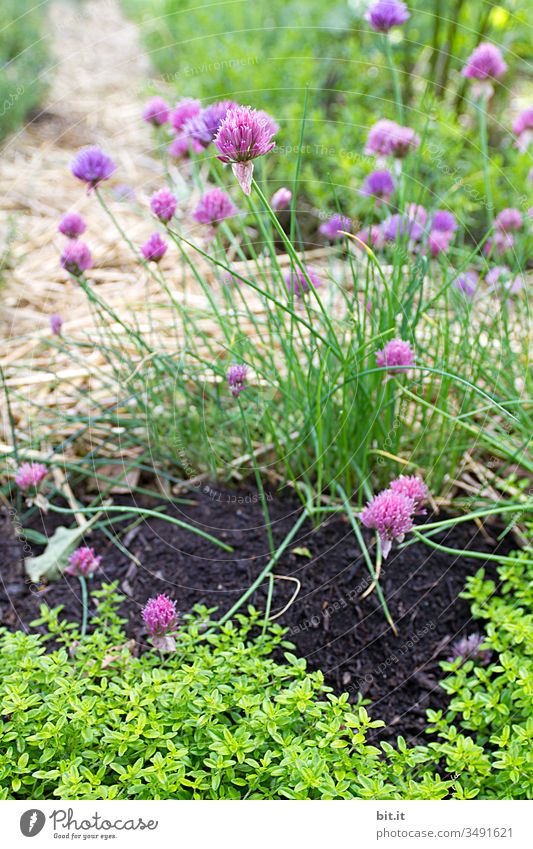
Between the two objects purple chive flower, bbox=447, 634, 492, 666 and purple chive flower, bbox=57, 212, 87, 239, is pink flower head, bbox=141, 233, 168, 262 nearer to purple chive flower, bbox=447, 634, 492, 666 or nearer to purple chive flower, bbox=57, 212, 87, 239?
purple chive flower, bbox=57, 212, 87, 239

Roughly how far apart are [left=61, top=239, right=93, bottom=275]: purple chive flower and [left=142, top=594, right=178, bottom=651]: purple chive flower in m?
0.75

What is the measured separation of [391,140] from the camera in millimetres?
1776

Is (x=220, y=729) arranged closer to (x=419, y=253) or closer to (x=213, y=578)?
(x=213, y=578)

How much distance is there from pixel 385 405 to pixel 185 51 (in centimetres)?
281

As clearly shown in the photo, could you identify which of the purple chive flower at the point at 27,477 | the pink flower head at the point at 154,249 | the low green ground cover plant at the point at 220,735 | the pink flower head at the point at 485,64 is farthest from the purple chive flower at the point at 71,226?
the pink flower head at the point at 485,64

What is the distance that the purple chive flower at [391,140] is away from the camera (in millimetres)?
1772

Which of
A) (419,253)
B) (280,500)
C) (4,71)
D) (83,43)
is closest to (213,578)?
(280,500)

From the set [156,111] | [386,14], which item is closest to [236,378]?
[156,111]

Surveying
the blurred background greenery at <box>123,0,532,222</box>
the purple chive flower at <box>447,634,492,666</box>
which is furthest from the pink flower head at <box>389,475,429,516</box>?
the blurred background greenery at <box>123,0,532,222</box>

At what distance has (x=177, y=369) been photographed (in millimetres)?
1822

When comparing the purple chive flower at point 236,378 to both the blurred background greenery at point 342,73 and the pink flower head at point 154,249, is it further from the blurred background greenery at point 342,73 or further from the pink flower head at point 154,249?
the blurred background greenery at point 342,73

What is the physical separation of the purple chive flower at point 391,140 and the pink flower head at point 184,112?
0.39m

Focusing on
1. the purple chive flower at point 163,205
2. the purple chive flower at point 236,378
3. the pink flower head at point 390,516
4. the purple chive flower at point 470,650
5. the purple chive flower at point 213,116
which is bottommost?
the purple chive flower at point 470,650

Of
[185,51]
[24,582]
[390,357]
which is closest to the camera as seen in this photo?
[390,357]
